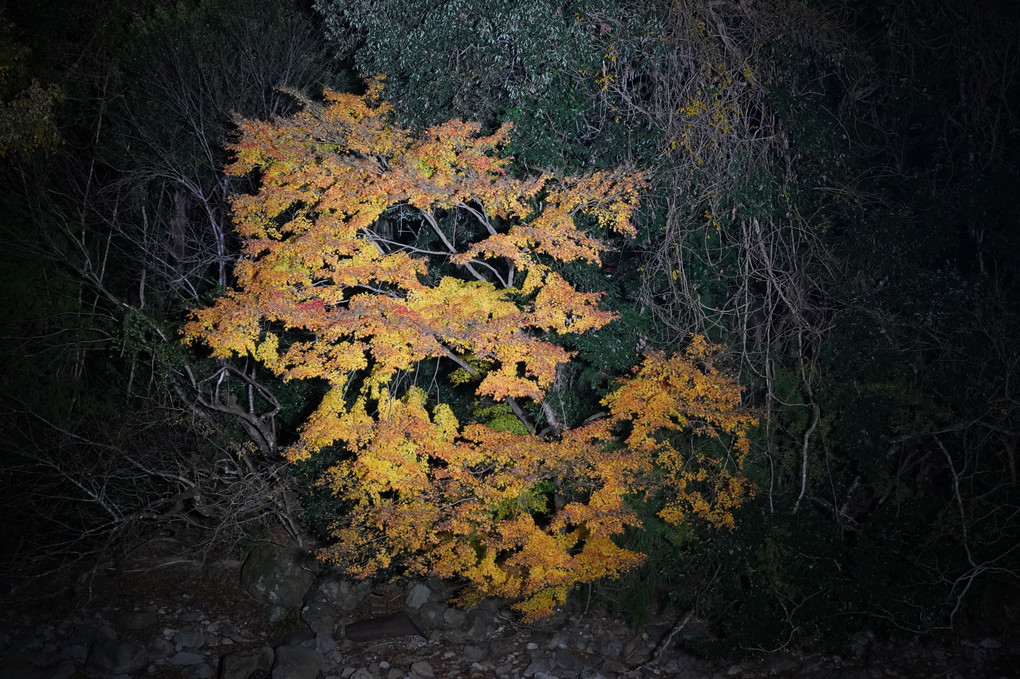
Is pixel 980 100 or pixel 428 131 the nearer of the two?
pixel 428 131

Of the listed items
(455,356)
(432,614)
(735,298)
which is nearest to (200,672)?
(432,614)

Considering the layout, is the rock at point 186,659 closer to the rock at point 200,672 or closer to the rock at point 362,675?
the rock at point 200,672

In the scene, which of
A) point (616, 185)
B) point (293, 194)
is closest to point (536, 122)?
point (616, 185)

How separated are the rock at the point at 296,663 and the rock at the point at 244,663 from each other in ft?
0.54

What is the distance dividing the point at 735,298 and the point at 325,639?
276 inches

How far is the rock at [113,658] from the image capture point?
966 centimetres

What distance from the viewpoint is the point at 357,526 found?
10.0m

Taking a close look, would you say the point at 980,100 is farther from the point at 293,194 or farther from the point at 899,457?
the point at 293,194

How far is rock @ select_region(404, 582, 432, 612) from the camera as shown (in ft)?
35.7

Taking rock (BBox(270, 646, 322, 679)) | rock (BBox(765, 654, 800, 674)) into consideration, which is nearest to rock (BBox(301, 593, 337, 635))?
rock (BBox(270, 646, 322, 679))

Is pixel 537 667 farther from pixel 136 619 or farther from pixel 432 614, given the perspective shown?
pixel 136 619

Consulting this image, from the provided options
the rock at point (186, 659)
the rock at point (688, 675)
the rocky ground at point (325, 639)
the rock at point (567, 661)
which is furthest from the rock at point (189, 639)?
the rock at point (688, 675)

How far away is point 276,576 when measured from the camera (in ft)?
36.3

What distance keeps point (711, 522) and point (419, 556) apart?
3693 millimetres
